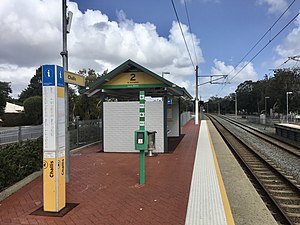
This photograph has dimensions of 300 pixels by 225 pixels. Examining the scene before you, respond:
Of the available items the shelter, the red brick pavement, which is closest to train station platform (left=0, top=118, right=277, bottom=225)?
the red brick pavement

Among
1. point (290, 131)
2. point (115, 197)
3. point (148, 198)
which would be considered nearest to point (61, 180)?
point (115, 197)

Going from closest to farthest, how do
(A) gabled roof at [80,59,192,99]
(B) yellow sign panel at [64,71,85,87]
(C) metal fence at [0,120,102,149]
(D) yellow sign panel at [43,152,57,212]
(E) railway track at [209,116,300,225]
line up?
(D) yellow sign panel at [43,152,57,212] < (E) railway track at [209,116,300,225] < (B) yellow sign panel at [64,71,85,87] < (C) metal fence at [0,120,102,149] < (A) gabled roof at [80,59,192,99]

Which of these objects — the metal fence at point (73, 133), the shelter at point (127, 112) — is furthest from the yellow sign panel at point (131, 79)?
the metal fence at point (73, 133)

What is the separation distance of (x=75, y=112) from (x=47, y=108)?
24585 millimetres

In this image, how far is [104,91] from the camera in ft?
43.4

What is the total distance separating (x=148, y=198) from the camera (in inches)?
236

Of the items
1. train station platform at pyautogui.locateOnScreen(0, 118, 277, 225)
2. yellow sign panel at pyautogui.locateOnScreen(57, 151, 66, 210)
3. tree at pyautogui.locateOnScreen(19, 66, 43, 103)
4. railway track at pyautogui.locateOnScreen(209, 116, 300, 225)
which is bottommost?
railway track at pyautogui.locateOnScreen(209, 116, 300, 225)

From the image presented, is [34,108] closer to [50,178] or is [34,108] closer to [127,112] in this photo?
[127,112]

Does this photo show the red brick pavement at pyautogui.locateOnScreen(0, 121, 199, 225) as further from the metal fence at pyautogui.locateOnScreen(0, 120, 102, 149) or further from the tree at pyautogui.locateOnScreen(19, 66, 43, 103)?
the tree at pyautogui.locateOnScreen(19, 66, 43, 103)

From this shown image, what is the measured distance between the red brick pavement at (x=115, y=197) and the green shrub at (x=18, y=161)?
33 cm

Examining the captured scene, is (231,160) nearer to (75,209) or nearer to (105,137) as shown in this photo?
(105,137)

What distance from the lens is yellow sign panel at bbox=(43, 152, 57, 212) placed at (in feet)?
16.8

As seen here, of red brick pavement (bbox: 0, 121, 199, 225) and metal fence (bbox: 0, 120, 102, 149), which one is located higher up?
metal fence (bbox: 0, 120, 102, 149)

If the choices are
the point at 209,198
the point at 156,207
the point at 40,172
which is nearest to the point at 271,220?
the point at 209,198
